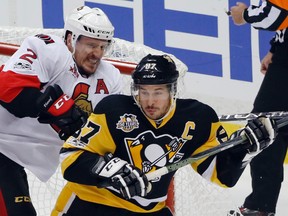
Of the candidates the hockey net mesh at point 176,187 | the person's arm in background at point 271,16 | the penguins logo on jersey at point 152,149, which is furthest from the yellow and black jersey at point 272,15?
the penguins logo on jersey at point 152,149

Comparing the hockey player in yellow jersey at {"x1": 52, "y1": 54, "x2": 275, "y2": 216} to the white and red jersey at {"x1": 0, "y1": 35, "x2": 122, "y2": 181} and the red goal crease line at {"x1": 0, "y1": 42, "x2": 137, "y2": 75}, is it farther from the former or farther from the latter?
the red goal crease line at {"x1": 0, "y1": 42, "x2": 137, "y2": 75}

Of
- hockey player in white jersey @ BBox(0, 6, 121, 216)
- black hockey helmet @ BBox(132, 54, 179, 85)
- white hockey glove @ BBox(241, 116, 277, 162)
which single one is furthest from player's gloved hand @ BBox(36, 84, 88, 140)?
white hockey glove @ BBox(241, 116, 277, 162)

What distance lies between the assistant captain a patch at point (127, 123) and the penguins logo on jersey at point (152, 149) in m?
0.03

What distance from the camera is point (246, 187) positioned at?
15.6 feet

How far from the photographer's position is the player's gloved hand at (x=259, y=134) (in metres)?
3.01

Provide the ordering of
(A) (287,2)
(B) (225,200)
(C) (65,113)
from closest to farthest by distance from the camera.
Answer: (C) (65,113) < (A) (287,2) < (B) (225,200)

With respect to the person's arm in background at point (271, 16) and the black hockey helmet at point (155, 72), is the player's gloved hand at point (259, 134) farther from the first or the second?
the person's arm in background at point (271, 16)

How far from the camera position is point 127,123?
295cm

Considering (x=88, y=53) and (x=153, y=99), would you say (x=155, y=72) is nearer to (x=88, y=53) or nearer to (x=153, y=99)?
(x=153, y=99)

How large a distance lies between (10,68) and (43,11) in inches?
80.4

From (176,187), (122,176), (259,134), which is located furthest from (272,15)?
(122,176)

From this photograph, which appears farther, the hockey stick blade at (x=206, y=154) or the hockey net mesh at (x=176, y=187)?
the hockey net mesh at (x=176, y=187)

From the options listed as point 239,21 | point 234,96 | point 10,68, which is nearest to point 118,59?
point 239,21

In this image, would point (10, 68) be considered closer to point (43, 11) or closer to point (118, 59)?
point (118, 59)
